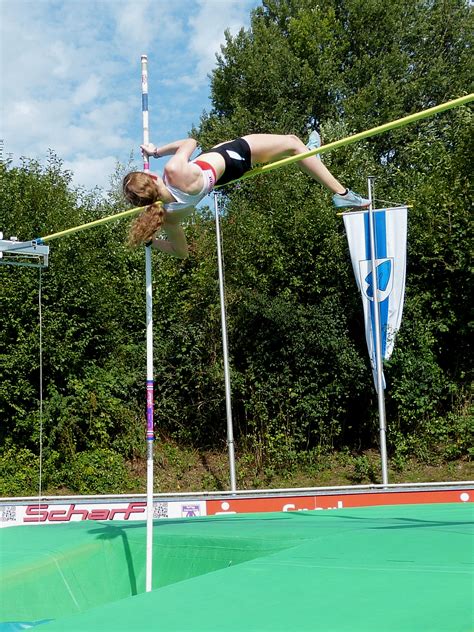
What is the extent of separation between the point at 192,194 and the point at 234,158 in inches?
18.1

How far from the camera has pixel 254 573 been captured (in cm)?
322

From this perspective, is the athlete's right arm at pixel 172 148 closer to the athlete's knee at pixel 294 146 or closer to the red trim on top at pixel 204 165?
the red trim on top at pixel 204 165

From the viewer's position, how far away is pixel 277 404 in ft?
41.6

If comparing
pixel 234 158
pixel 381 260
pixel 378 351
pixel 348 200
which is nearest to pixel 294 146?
pixel 234 158

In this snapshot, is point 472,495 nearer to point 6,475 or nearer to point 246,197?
point 6,475

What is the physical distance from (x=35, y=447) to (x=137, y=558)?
911cm

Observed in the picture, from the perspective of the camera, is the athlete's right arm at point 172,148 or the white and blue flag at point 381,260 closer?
the athlete's right arm at point 172,148

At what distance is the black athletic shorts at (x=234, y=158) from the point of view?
4.70 meters

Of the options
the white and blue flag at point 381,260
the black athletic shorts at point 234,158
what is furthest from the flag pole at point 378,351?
the black athletic shorts at point 234,158

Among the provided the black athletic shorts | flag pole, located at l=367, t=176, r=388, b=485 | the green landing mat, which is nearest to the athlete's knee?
the black athletic shorts

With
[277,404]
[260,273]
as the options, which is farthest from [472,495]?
[260,273]

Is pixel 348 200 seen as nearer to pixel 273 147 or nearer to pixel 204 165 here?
pixel 273 147

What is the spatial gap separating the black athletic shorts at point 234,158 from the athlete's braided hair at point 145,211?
0.52 meters

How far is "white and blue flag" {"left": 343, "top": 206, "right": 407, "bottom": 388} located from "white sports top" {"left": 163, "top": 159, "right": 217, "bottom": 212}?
599 centimetres
